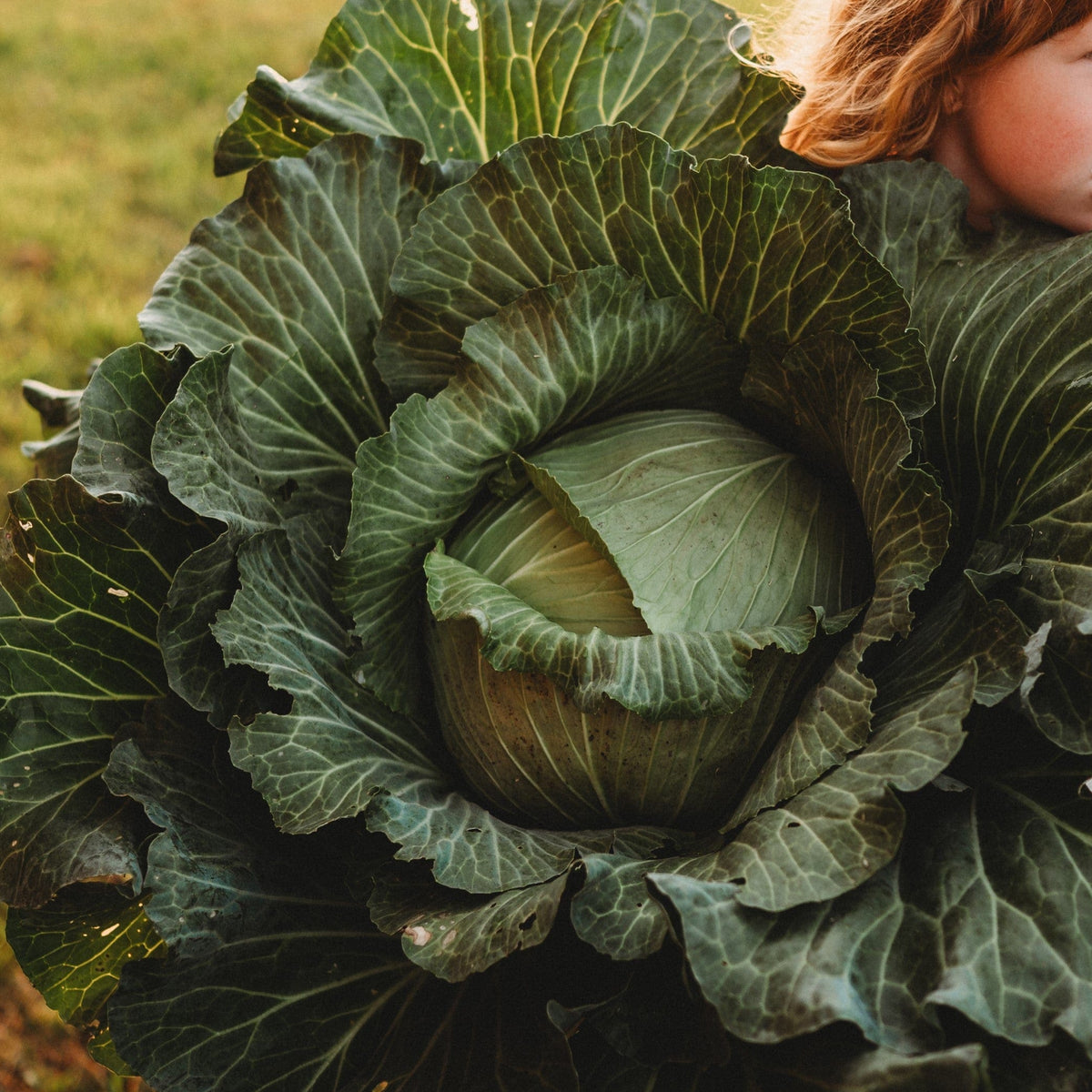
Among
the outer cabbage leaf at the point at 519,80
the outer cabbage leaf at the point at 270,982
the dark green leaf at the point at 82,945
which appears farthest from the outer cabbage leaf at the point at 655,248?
the dark green leaf at the point at 82,945

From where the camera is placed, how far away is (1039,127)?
145cm

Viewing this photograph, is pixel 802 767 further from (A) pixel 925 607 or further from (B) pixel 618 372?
(B) pixel 618 372

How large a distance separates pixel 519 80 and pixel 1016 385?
87cm

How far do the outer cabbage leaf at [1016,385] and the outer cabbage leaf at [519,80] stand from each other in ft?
0.82

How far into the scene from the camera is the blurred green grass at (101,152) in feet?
10.5

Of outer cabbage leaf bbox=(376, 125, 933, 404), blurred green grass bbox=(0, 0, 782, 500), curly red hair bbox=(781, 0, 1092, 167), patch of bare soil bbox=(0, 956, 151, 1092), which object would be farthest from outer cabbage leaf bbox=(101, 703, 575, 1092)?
blurred green grass bbox=(0, 0, 782, 500)

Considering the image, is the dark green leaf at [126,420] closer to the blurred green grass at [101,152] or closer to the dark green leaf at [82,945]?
the dark green leaf at [82,945]

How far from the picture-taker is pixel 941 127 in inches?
64.2

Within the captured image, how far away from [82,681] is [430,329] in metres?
0.67

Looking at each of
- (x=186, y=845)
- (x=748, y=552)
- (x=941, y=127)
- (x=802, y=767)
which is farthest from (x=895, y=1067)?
(x=941, y=127)

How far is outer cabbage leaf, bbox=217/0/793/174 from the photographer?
5.30 feet

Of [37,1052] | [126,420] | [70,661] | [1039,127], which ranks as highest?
[1039,127]

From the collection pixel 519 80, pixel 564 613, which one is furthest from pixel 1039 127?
pixel 564 613

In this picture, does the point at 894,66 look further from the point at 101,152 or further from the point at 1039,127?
the point at 101,152
